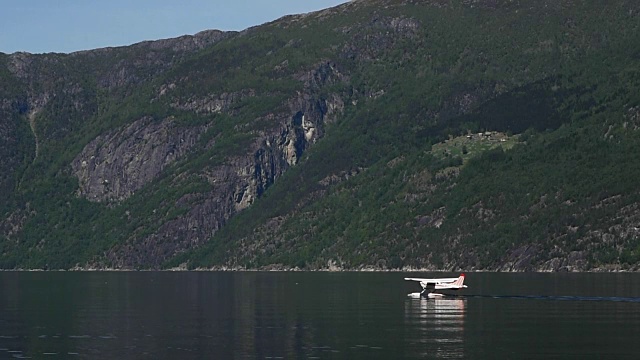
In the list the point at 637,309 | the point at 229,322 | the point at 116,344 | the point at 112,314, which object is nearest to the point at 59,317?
the point at 112,314

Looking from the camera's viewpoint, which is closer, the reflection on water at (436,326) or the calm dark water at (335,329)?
the calm dark water at (335,329)

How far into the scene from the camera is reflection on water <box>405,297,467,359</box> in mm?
116312

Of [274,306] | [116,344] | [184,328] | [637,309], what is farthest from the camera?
[274,306]

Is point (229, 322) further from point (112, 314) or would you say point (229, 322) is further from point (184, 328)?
point (112, 314)

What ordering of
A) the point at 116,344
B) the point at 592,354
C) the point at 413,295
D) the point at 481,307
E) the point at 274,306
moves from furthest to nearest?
the point at 413,295 → the point at 274,306 → the point at 481,307 → the point at 116,344 → the point at 592,354

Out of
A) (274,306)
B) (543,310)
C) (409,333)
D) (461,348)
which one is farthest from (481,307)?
(461,348)

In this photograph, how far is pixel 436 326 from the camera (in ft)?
463

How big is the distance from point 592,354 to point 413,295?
293ft

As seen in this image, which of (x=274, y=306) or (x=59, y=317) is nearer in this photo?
(x=59, y=317)

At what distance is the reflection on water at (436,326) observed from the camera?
382 ft

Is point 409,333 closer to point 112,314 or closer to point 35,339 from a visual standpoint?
point 35,339

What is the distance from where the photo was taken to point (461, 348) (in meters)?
117

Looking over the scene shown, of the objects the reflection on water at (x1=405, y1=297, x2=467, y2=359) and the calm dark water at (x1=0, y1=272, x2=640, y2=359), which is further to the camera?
the reflection on water at (x1=405, y1=297, x2=467, y2=359)

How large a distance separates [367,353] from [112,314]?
59196mm
